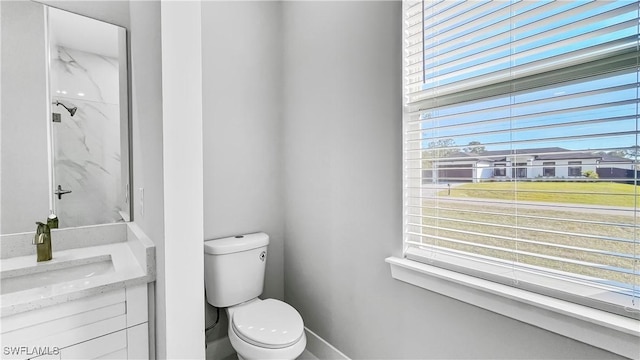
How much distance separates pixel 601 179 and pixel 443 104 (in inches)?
22.5

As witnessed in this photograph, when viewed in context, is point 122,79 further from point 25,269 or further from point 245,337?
point 245,337

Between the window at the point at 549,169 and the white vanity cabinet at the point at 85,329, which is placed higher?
the window at the point at 549,169

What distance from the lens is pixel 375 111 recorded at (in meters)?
1.43

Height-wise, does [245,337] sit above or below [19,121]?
below

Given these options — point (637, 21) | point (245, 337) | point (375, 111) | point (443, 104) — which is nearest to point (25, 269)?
point (245, 337)

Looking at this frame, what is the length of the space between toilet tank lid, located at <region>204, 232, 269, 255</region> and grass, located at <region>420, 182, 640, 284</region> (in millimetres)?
982

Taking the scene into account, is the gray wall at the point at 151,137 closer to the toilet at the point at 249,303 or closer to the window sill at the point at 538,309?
the toilet at the point at 249,303

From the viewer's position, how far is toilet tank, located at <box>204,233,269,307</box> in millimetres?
1593

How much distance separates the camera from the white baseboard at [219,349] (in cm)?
176

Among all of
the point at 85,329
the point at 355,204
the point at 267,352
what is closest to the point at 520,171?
the point at 355,204

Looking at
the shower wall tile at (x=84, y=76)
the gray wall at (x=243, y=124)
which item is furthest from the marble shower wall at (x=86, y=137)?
the gray wall at (x=243, y=124)

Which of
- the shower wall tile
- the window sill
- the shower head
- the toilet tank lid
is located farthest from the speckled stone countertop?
the window sill

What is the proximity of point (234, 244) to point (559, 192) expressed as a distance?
150cm

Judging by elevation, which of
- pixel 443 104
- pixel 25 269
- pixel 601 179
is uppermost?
pixel 443 104
